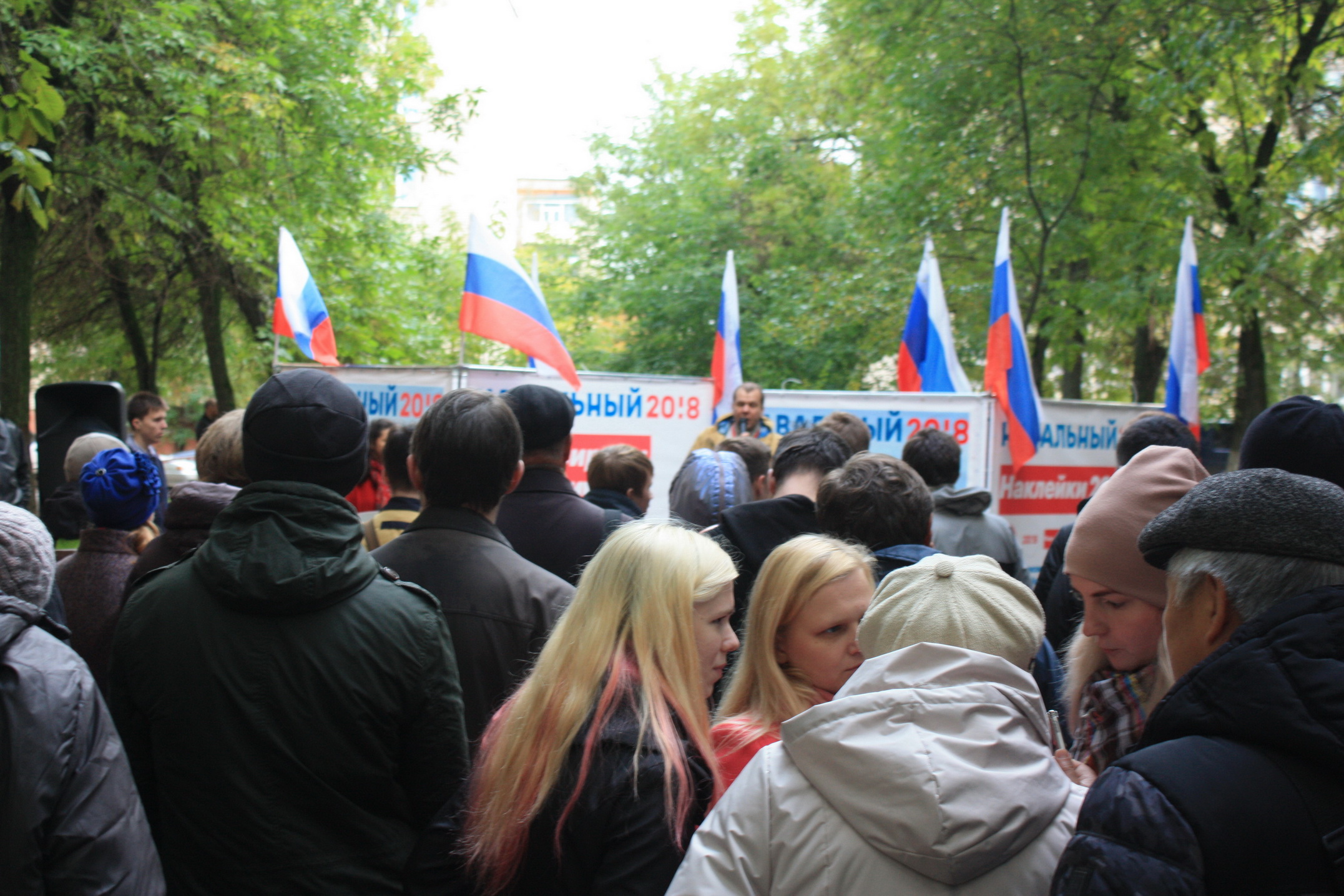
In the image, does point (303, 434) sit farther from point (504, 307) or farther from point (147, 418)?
point (147, 418)

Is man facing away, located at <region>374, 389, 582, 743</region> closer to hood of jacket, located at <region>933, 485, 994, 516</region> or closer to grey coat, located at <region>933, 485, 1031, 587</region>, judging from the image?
grey coat, located at <region>933, 485, 1031, 587</region>

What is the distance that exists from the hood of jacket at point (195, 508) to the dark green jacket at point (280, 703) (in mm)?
950

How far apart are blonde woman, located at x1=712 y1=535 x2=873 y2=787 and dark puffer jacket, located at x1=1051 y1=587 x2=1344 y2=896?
111 centimetres

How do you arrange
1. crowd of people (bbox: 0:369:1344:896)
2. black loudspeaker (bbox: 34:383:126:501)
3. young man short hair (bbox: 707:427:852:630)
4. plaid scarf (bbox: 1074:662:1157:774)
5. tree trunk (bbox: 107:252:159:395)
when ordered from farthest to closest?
tree trunk (bbox: 107:252:159:395) < black loudspeaker (bbox: 34:383:126:501) < young man short hair (bbox: 707:427:852:630) < plaid scarf (bbox: 1074:662:1157:774) < crowd of people (bbox: 0:369:1344:896)

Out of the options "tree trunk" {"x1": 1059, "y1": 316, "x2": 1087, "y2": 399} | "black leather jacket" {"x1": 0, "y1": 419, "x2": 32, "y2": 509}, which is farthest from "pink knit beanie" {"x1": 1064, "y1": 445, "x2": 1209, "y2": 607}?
"tree trunk" {"x1": 1059, "y1": 316, "x2": 1087, "y2": 399}

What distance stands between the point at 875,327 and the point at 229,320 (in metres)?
11.4

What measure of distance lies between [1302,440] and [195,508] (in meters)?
3.07

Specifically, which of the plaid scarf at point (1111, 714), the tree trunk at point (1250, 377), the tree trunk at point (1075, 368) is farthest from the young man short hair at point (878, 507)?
the tree trunk at point (1075, 368)

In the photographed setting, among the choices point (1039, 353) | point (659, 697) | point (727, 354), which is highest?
point (1039, 353)

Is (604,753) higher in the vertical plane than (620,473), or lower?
lower

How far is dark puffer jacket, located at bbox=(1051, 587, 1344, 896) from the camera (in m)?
1.24

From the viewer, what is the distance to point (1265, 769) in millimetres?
1273

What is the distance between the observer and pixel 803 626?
2.51 metres

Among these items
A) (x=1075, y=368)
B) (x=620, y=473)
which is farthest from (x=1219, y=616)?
(x=1075, y=368)
